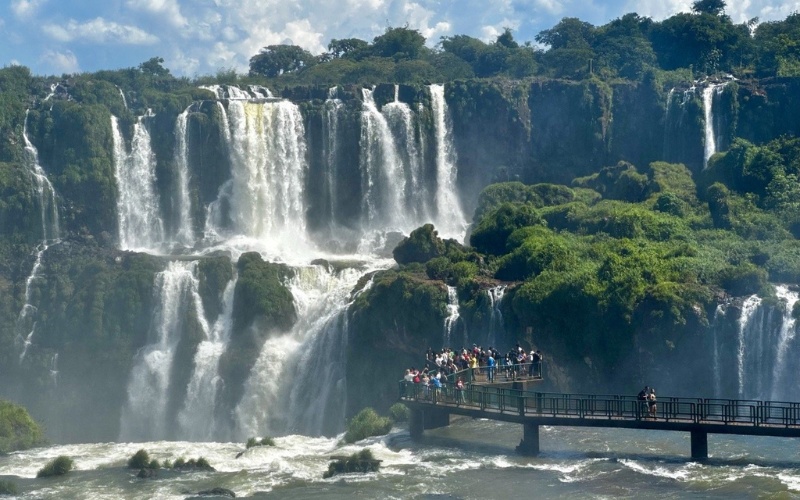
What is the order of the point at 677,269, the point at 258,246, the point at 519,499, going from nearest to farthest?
1. the point at 519,499
2. the point at 677,269
3. the point at 258,246

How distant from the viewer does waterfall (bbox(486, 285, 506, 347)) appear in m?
67.2

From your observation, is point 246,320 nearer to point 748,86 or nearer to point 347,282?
point 347,282

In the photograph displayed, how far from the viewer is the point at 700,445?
51312 millimetres

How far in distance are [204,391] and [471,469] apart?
77.5 feet

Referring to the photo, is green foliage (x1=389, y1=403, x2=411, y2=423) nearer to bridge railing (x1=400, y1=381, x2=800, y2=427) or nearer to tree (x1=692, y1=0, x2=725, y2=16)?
bridge railing (x1=400, y1=381, x2=800, y2=427)

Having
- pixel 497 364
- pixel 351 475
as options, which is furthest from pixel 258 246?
pixel 351 475

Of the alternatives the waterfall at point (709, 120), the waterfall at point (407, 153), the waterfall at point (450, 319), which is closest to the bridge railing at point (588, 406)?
the waterfall at point (450, 319)

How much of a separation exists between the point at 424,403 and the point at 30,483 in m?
14.2

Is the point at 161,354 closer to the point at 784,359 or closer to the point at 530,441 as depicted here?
the point at 530,441

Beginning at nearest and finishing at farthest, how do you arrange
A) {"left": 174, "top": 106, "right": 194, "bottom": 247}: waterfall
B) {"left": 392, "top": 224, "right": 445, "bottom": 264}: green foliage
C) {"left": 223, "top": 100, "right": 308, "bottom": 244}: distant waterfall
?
{"left": 392, "top": 224, "right": 445, "bottom": 264}: green foliage < {"left": 174, "top": 106, "right": 194, "bottom": 247}: waterfall < {"left": 223, "top": 100, "right": 308, "bottom": 244}: distant waterfall

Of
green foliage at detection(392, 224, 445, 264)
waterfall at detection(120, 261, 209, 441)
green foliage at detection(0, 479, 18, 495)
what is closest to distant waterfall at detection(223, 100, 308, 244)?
waterfall at detection(120, 261, 209, 441)

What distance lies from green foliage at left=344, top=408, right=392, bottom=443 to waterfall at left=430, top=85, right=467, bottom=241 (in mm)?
31013

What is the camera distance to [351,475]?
5238 centimetres

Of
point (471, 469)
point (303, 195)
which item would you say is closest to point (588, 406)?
point (471, 469)
